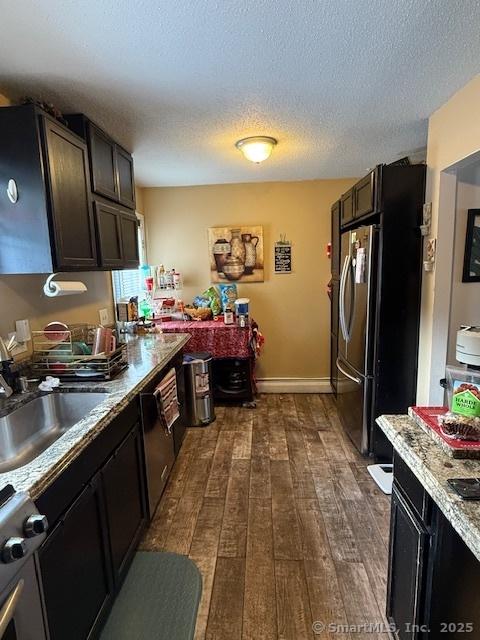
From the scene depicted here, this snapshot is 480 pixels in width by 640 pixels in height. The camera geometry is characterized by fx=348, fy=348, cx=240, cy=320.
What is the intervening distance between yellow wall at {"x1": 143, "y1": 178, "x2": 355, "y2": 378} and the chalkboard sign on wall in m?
0.07

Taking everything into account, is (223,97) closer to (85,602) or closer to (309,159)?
(309,159)

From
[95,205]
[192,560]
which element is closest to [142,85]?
[95,205]

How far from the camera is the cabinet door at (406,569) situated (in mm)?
1050

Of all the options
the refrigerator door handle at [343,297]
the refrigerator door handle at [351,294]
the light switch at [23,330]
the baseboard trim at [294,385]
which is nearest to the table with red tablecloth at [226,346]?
the baseboard trim at [294,385]

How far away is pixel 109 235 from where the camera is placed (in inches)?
89.8

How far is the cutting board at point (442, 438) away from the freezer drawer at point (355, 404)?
4.10 feet

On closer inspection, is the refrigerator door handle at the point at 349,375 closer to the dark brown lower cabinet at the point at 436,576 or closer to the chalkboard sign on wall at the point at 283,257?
the chalkboard sign on wall at the point at 283,257

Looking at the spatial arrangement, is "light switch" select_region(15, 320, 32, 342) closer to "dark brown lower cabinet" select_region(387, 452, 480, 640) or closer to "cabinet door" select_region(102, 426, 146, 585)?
"cabinet door" select_region(102, 426, 146, 585)

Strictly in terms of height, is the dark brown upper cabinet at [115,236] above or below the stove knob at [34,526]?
above

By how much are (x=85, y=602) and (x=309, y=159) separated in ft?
10.8

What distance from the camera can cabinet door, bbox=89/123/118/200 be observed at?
206 centimetres

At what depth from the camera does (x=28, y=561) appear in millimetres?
913

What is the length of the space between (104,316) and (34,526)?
7.24 feet

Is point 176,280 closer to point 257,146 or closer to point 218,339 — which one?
point 218,339
